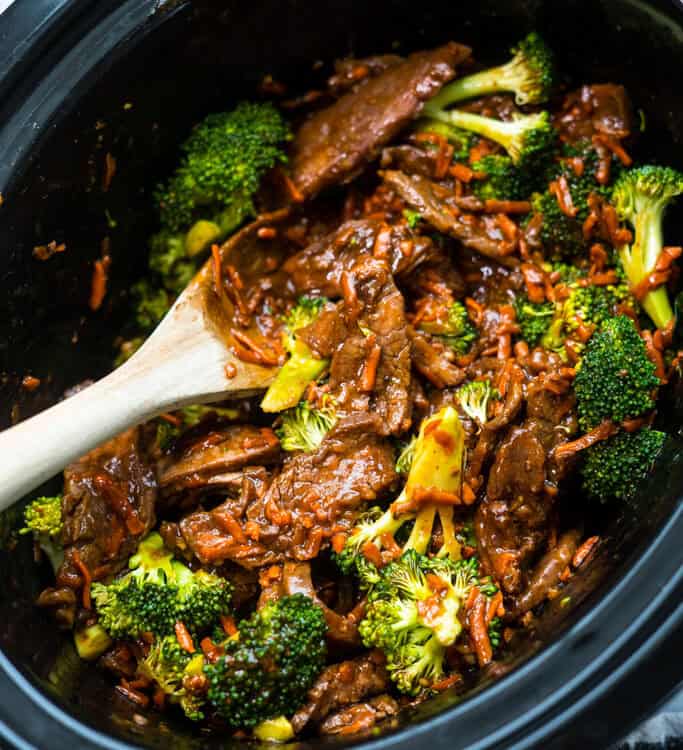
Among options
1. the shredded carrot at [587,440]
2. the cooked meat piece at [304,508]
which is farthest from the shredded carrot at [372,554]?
the shredded carrot at [587,440]

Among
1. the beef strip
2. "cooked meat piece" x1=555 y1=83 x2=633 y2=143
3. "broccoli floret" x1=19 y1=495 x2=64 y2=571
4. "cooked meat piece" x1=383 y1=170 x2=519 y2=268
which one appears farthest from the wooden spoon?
"cooked meat piece" x1=555 y1=83 x2=633 y2=143

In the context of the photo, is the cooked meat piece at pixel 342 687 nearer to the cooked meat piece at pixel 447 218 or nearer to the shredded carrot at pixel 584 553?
the shredded carrot at pixel 584 553

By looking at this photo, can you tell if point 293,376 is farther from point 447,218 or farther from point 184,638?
point 184,638

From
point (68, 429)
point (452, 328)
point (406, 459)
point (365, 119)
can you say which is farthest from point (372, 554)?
point (365, 119)

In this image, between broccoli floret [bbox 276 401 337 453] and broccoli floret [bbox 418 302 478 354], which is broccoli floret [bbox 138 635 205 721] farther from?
broccoli floret [bbox 418 302 478 354]

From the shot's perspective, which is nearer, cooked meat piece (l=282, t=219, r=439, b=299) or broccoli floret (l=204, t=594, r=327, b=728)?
broccoli floret (l=204, t=594, r=327, b=728)
